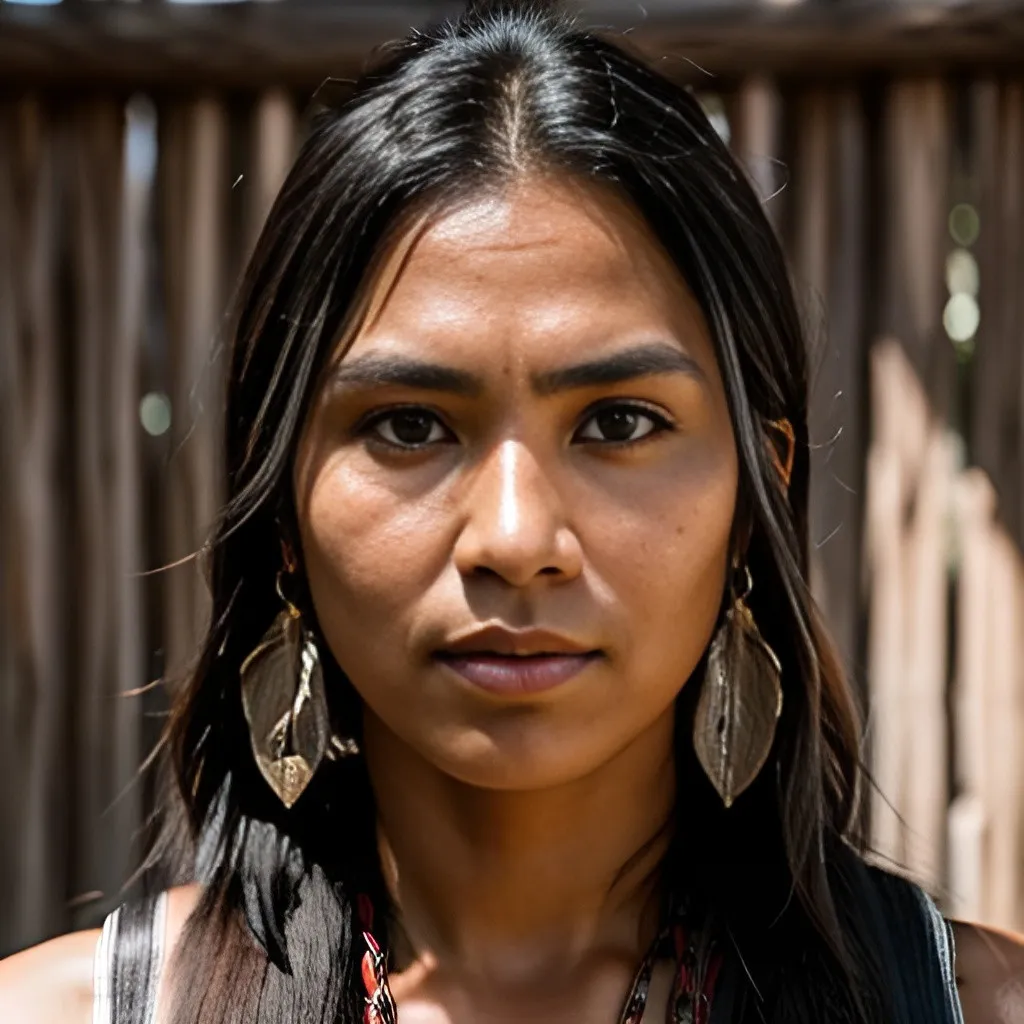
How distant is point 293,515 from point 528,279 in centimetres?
41

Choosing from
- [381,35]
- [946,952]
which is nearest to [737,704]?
[946,952]

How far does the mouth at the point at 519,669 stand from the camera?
1590 mm

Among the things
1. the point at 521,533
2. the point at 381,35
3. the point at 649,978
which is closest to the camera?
the point at 521,533

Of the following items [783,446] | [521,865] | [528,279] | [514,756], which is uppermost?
[528,279]

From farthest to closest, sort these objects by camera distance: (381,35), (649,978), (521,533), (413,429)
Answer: (381,35)
(649,978)
(413,429)
(521,533)

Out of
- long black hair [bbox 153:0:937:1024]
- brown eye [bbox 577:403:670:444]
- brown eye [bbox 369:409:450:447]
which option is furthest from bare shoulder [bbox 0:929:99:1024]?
brown eye [bbox 577:403:670:444]

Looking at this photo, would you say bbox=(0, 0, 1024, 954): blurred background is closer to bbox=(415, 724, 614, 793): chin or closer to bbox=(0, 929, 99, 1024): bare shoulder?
bbox=(0, 929, 99, 1024): bare shoulder

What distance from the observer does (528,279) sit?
1.63 m

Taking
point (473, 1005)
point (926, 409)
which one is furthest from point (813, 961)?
point (926, 409)

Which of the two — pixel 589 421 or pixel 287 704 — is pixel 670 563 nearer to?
pixel 589 421

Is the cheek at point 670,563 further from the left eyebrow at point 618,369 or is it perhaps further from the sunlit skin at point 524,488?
the left eyebrow at point 618,369

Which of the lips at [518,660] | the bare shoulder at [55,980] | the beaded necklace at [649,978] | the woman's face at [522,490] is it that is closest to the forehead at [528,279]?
→ the woman's face at [522,490]

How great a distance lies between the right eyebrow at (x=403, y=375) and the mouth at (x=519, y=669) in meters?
0.28

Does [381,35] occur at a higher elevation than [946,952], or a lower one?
higher
